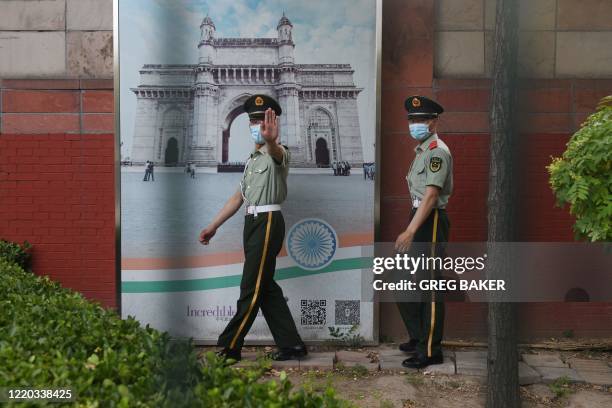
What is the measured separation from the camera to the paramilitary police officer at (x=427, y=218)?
15.1ft

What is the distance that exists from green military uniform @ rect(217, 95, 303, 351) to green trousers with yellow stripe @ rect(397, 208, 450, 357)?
84 centimetres

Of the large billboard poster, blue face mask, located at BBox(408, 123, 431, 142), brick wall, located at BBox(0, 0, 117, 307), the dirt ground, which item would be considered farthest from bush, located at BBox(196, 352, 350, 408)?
brick wall, located at BBox(0, 0, 117, 307)

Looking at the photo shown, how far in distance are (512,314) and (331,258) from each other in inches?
137

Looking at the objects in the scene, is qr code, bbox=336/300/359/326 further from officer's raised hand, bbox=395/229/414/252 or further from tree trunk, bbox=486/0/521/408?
tree trunk, bbox=486/0/521/408

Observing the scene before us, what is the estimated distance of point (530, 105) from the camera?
138 centimetres

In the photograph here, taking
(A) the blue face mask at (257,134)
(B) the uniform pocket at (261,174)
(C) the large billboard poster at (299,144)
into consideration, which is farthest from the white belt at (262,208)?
(A) the blue face mask at (257,134)

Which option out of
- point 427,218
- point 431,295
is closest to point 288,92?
point 427,218

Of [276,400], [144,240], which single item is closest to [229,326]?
[144,240]

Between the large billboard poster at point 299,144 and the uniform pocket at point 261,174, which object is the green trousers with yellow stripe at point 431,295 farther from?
the uniform pocket at point 261,174

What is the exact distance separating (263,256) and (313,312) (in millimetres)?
775

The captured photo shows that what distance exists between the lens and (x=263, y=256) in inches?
185

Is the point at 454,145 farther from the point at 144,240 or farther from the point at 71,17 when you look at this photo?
the point at 71,17

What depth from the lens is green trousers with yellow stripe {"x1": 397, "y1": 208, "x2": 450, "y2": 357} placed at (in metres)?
4.64

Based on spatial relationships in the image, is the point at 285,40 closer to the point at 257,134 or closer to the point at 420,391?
the point at 257,134
